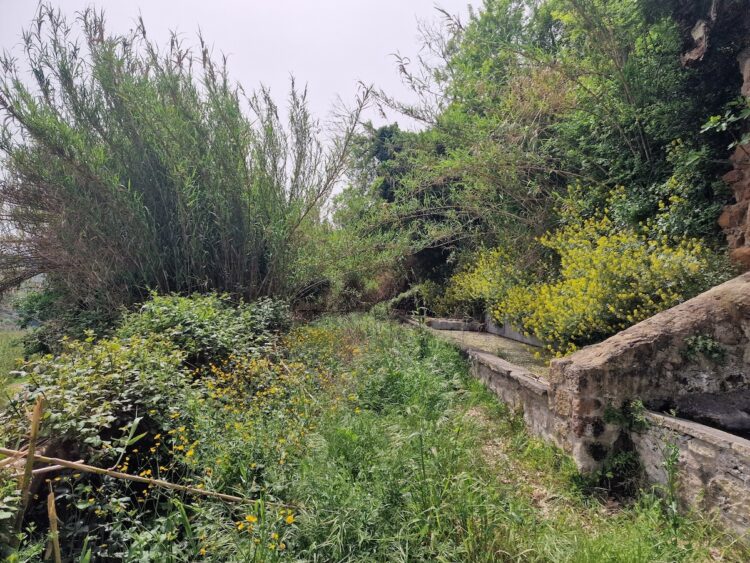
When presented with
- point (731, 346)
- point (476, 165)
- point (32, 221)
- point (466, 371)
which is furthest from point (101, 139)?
point (731, 346)

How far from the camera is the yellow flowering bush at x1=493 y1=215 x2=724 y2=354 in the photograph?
133 inches

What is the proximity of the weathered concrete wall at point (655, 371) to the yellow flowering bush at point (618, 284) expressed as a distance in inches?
33.7

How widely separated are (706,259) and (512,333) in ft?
10.3

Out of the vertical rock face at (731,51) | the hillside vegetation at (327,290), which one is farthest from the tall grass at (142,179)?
the vertical rock face at (731,51)

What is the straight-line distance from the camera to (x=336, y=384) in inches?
155

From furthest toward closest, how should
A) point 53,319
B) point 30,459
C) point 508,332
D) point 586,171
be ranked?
point 508,332
point 53,319
point 586,171
point 30,459

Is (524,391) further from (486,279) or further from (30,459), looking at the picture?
(486,279)

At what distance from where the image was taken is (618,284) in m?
3.69

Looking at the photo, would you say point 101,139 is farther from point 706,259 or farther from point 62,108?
point 706,259

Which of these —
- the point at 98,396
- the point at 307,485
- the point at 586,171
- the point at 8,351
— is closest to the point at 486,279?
the point at 586,171

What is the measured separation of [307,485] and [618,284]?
3089mm

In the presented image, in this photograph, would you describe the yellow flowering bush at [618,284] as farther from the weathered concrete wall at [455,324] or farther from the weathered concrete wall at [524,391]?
the weathered concrete wall at [455,324]

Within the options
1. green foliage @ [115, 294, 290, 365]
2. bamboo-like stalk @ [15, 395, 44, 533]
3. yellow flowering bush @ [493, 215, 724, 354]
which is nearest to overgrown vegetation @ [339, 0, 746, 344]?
yellow flowering bush @ [493, 215, 724, 354]

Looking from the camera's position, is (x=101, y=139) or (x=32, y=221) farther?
(x=32, y=221)
